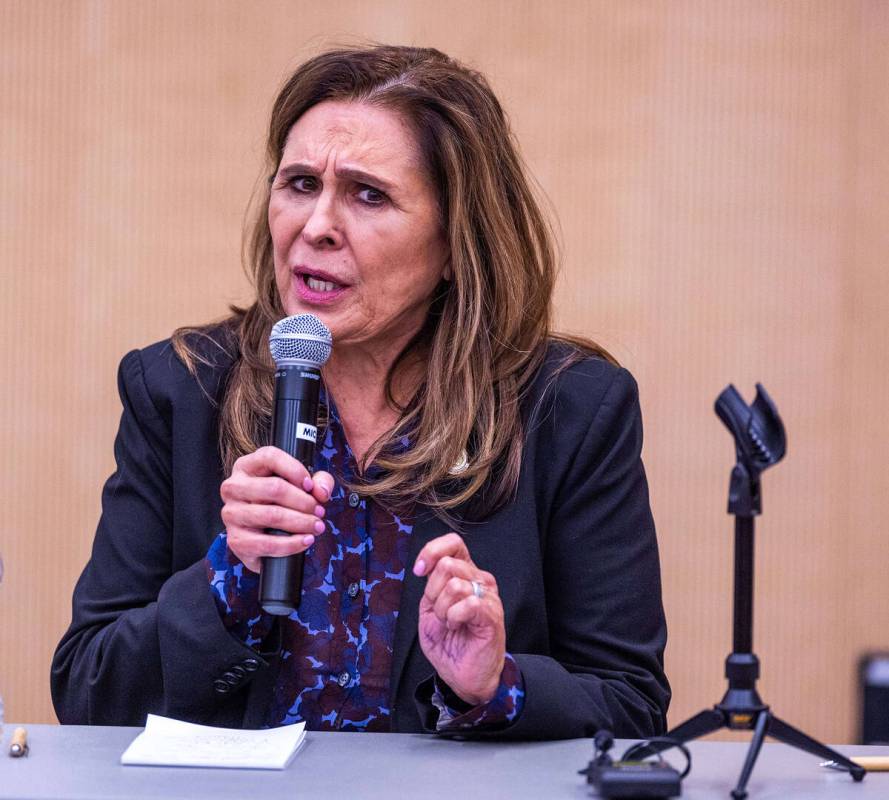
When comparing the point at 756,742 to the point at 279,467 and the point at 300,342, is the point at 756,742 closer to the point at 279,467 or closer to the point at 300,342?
the point at 279,467

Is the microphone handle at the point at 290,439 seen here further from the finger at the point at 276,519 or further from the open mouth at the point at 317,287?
the open mouth at the point at 317,287

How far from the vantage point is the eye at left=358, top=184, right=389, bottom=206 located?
5.95 feet

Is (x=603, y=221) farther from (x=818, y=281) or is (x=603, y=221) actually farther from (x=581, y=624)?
(x=581, y=624)

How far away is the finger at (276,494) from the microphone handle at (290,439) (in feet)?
0.10

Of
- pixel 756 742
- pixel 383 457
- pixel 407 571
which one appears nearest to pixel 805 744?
pixel 756 742

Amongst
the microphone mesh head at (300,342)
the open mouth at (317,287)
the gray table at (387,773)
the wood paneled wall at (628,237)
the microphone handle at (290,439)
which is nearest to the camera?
the gray table at (387,773)

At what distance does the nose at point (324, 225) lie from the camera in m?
A: 1.74

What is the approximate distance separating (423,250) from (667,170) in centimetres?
134

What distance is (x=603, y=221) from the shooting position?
3.08m

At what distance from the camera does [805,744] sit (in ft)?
4.04

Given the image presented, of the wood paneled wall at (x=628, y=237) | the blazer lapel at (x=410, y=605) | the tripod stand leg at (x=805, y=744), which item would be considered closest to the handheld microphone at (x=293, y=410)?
the blazer lapel at (x=410, y=605)

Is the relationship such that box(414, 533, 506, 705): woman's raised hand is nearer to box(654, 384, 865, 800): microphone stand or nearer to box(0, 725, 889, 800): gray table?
box(0, 725, 889, 800): gray table

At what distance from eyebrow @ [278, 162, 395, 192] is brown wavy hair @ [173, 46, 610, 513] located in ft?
0.38

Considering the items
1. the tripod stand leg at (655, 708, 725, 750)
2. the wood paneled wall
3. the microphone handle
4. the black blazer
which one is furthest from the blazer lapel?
the wood paneled wall
